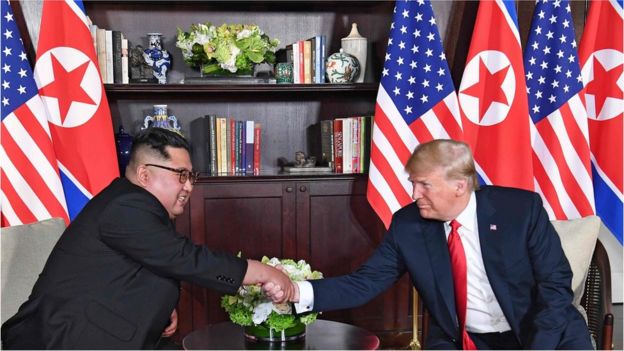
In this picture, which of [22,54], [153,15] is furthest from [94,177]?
[153,15]

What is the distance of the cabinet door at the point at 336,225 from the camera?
421 cm

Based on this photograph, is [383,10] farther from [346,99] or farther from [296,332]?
[296,332]

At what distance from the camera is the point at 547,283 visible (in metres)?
2.56

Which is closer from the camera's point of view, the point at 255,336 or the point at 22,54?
the point at 255,336

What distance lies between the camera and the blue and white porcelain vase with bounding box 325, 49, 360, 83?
13.8 feet

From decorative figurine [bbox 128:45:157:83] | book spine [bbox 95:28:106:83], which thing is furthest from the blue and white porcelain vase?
→ book spine [bbox 95:28:106:83]

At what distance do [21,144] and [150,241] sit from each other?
170 centimetres

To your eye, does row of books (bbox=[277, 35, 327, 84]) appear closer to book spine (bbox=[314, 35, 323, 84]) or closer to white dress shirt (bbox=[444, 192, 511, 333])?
book spine (bbox=[314, 35, 323, 84])

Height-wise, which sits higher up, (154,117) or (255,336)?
(154,117)

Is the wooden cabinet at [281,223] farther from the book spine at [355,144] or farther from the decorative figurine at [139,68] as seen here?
the decorative figurine at [139,68]

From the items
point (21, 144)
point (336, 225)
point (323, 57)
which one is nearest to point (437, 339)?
point (336, 225)

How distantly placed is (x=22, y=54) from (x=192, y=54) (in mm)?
873

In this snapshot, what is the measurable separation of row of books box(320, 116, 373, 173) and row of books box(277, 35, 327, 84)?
274mm

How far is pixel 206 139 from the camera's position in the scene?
4.43 meters
